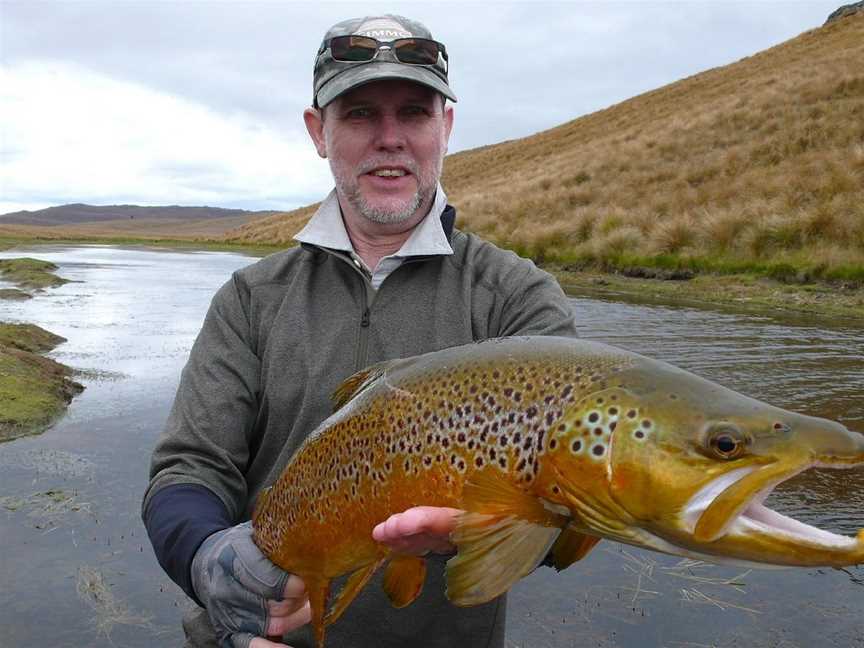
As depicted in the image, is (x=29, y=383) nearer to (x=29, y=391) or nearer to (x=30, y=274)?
(x=29, y=391)

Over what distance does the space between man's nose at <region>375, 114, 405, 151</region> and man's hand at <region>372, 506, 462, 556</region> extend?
4.74 feet

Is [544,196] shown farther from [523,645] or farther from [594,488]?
[594,488]

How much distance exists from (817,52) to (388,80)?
3917cm

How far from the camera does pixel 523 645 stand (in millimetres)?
4031

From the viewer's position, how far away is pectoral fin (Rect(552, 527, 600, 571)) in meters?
2.22

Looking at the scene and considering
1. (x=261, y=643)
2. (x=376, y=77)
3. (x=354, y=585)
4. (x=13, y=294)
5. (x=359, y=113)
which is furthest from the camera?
(x=13, y=294)

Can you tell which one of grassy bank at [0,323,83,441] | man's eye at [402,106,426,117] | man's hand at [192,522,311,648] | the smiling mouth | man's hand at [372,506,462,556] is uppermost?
man's eye at [402,106,426,117]

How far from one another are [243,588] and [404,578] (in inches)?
21.4

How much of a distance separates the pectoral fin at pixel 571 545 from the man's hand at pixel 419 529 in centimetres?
32

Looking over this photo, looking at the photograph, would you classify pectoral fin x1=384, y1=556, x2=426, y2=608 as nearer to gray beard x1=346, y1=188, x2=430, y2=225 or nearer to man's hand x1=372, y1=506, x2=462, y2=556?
man's hand x1=372, y1=506, x2=462, y2=556

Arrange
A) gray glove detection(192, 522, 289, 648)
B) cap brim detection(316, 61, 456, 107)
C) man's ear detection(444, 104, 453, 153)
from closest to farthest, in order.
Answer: gray glove detection(192, 522, 289, 648) < cap brim detection(316, 61, 456, 107) < man's ear detection(444, 104, 453, 153)

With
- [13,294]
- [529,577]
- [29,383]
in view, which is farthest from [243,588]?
[13,294]

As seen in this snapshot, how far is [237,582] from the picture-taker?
2.49 meters

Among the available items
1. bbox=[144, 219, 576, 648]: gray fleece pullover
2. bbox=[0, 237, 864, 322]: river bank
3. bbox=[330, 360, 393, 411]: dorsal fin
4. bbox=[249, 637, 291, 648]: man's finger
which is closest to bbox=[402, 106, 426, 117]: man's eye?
bbox=[144, 219, 576, 648]: gray fleece pullover
